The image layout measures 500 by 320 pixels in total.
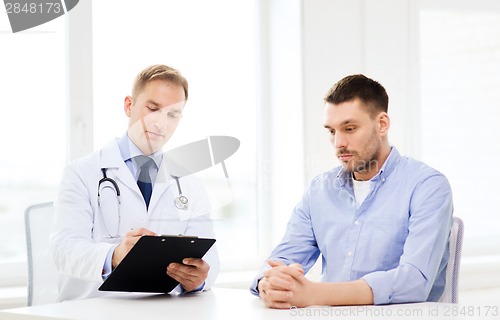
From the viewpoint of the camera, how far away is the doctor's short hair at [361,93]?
2.37 meters

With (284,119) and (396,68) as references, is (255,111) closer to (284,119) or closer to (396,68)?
(284,119)

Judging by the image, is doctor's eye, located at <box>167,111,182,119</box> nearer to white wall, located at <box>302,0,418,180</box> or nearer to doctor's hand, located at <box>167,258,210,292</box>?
doctor's hand, located at <box>167,258,210,292</box>

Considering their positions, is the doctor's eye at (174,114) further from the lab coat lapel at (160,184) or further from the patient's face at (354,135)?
the patient's face at (354,135)

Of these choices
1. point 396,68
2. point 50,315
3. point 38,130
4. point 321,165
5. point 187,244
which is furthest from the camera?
point 396,68

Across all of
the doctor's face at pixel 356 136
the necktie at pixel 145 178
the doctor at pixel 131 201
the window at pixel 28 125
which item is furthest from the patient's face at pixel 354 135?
the window at pixel 28 125

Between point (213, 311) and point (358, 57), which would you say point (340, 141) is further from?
point (358, 57)

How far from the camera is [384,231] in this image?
226cm

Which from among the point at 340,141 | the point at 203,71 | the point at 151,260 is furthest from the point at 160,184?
the point at 203,71

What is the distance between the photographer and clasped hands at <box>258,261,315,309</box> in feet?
6.39

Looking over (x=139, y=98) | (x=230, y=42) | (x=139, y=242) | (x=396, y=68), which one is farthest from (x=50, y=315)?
(x=396, y=68)

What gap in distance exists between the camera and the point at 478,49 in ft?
14.6

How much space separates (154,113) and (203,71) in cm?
145

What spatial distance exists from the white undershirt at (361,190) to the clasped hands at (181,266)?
53 cm

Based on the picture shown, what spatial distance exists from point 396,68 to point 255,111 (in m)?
0.78
